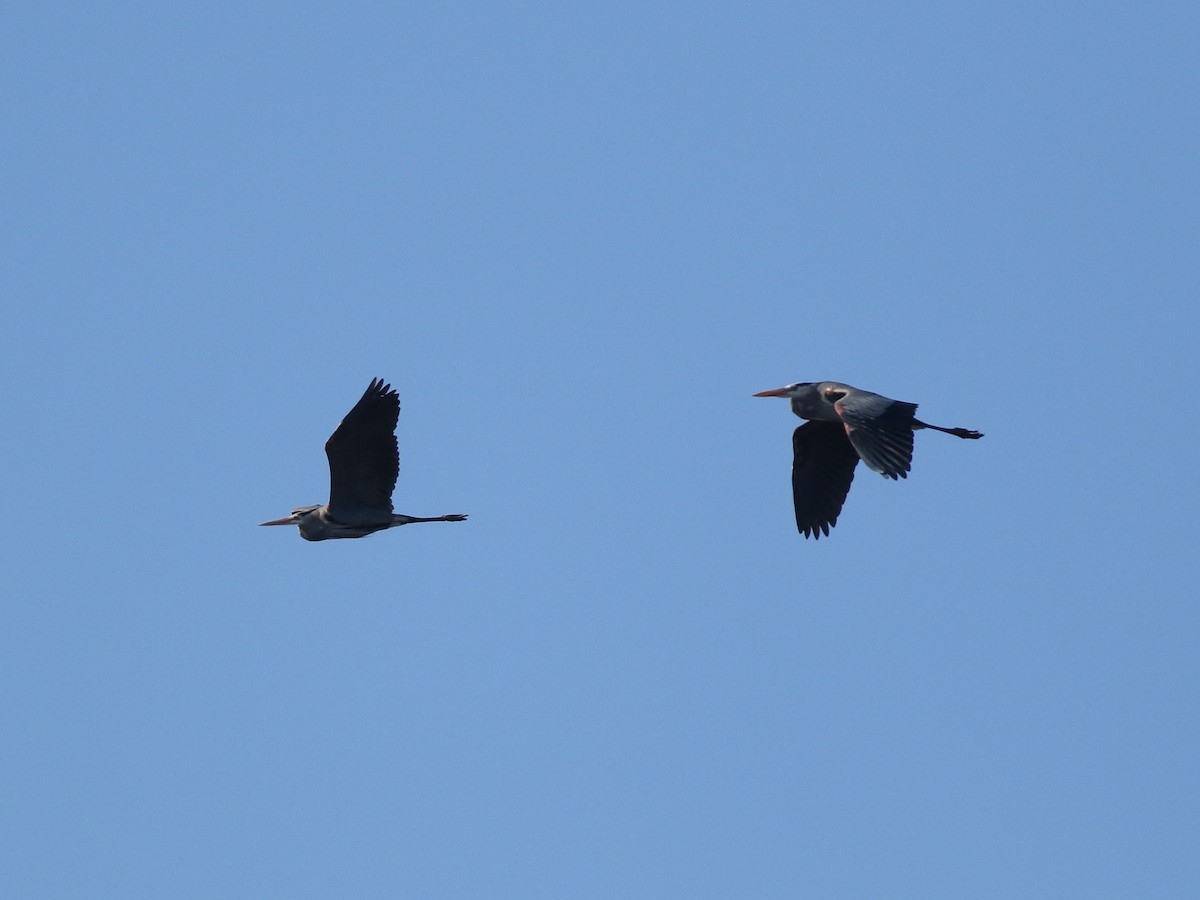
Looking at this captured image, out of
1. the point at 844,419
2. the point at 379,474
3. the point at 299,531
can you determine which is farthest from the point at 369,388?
the point at 844,419

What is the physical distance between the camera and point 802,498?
21641 mm

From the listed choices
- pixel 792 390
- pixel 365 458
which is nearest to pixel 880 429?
pixel 792 390

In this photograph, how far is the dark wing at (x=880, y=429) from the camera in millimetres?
18031

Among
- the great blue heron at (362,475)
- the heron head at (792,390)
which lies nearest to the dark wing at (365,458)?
the great blue heron at (362,475)

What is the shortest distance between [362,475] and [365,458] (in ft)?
0.85

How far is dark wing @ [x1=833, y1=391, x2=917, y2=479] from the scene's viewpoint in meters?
18.0

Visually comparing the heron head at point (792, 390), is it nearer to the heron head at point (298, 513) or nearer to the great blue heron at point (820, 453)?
the great blue heron at point (820, 453)

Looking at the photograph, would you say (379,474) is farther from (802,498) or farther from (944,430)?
(944,430)

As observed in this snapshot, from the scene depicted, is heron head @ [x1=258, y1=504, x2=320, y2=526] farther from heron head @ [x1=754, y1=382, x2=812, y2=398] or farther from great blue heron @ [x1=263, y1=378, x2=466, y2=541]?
heron head @ [x1=754, y1=382, x2=812, y2=398]

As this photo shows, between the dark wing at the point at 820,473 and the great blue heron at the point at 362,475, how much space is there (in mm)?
4268

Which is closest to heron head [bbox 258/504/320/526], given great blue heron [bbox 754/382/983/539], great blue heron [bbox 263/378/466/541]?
great blue heron [bbox 263/378/466/541]

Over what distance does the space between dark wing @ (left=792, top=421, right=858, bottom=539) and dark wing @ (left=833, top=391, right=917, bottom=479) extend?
187cm

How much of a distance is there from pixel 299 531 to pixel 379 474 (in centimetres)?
151

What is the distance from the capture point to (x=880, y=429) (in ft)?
61.2
